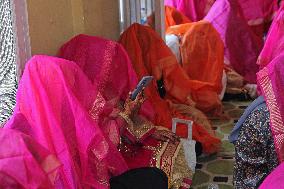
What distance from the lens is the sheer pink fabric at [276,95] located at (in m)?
1.85

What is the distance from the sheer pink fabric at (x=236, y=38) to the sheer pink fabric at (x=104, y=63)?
207 centimetres

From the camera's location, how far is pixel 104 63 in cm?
237

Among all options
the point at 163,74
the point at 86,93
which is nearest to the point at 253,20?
the point at 163,74

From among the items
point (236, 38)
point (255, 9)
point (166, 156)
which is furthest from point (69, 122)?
point (255, 9)

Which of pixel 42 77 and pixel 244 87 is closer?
pixel 42 77

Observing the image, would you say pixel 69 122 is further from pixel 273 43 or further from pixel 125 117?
pixel 273 43

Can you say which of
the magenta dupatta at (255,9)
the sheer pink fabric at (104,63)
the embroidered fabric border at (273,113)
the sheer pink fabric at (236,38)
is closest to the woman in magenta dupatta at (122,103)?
the sheer pink fabric at (104,63)

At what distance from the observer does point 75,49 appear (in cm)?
235

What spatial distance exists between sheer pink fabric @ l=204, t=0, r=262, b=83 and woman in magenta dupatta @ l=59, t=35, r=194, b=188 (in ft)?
6.77

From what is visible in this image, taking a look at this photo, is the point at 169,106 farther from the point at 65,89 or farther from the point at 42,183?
the point at 42,183

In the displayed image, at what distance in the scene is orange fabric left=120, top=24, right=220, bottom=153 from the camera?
9.47 ft

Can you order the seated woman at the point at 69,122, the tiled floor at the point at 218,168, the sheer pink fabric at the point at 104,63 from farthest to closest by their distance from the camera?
1. the tiled floor at the point at 218,168
2. the sheer pink fabric at the point at 104,63
3. the seated woman at the point at 69,122

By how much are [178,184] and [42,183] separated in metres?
1.08

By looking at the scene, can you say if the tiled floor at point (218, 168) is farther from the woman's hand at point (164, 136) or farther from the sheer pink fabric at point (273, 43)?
the sheer pink fabric at point (273, 43)
